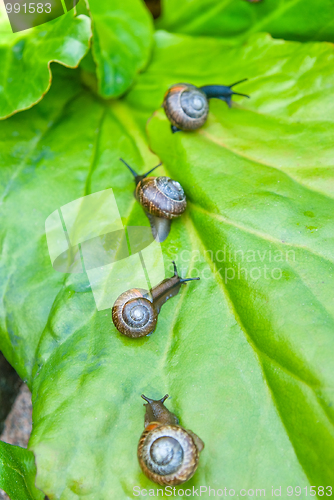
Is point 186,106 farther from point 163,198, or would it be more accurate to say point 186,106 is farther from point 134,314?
point 134,314

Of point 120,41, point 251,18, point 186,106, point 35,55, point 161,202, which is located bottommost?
point 161,202

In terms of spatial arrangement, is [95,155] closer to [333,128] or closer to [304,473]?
[333,128]

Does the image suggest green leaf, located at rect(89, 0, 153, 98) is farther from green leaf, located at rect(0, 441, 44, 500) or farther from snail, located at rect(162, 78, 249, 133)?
green leaf, located at rect(0, 441, 44, 500)

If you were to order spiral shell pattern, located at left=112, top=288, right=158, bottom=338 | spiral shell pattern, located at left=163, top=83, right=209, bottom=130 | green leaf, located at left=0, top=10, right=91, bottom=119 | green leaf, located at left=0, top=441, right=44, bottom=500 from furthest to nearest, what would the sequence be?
1. spiral shell pattern, located at left=163, top=83, right=209, bottom=130
2. green leaf, located at left=0, top=10, right=91, bottom=119
3. spiral shell pattern, located at left=112, top=288, right=158, bottom=338
4. green leaf, located at left=0, top=441, right=44, bottom=500

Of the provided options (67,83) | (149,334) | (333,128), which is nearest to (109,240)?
(149,334)

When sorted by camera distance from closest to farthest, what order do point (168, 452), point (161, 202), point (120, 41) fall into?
1. point (168, 452)
2. point (161, 202)
3. point (120, 41)

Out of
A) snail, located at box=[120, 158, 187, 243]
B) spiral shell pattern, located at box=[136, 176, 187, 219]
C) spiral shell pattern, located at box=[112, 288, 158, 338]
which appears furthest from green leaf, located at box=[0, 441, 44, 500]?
spiral shell pattern, located at box=[136, 176, 187, 219]

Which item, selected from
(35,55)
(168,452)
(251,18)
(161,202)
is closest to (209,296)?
(161,202)
